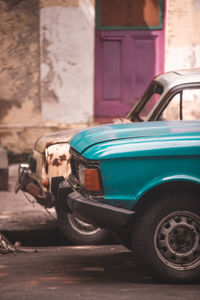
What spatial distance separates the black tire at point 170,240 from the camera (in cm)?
535

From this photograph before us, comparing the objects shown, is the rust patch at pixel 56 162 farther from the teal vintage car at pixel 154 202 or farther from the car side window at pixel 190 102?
the teal vintage car at pixel 154 202

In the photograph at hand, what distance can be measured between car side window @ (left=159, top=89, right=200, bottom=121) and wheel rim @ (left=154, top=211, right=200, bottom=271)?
68.7 inches

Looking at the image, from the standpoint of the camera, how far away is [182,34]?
1203cm

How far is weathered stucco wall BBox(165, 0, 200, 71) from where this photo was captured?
12.0 m

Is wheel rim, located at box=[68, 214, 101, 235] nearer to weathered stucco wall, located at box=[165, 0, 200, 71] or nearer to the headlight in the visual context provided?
the headlight

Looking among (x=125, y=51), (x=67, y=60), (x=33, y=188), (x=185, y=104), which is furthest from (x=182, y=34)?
(x=33, y=188)

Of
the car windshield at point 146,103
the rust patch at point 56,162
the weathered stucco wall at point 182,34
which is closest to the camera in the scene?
the rust patch at point 56,162

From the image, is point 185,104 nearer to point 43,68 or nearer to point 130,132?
point 130,132

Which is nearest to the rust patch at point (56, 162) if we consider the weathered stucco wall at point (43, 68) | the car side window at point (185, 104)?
the car side window at point (185, 104)

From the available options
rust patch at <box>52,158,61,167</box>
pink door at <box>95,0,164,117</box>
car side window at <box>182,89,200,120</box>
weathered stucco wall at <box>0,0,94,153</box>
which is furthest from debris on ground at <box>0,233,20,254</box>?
pink door at <box>95,0,164,117</box>

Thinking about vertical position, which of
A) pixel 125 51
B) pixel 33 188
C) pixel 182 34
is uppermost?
pixel 182 34

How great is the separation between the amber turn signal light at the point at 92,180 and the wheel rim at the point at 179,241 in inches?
22.5

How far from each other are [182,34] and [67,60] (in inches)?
80.4

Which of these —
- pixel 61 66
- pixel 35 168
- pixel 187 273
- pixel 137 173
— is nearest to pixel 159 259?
pixel 187 273
